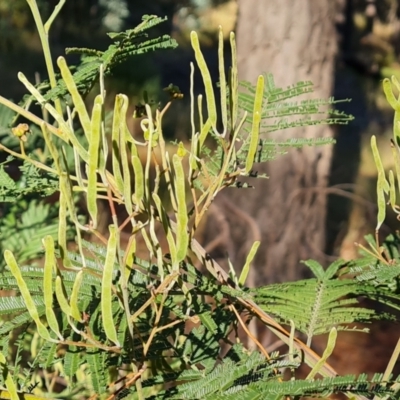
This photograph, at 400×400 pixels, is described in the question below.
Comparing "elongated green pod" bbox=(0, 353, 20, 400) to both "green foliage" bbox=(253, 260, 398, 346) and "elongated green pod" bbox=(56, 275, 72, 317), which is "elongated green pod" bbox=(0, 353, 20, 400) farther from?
"green foliage" bbox=(253, 260, 398, 346)

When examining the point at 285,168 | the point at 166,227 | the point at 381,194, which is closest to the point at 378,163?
the point at 381,194

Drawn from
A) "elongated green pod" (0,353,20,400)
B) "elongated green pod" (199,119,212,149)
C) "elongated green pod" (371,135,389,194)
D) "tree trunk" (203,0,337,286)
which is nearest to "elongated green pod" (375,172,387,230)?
"elongated green pod" (371,135,389,194)

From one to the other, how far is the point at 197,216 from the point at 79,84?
103 mm

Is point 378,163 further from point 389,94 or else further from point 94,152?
point 94,152

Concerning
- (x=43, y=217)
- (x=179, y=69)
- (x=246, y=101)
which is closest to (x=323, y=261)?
(x=43, y=217)

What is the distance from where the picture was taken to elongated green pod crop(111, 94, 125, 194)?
262 millimetres

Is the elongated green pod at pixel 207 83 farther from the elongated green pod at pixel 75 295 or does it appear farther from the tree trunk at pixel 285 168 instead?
the tree trunk at pixel 285 168

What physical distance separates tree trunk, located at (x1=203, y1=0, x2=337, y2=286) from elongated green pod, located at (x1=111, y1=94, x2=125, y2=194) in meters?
1.40

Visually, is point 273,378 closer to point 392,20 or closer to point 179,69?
point 392,20

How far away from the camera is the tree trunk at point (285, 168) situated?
5.69ft

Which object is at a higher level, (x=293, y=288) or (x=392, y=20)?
(x=392, y=20)

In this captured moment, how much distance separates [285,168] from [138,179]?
1.59 metres

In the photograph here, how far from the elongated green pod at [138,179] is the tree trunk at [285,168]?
139 cm

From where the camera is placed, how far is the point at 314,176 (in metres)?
1.88
